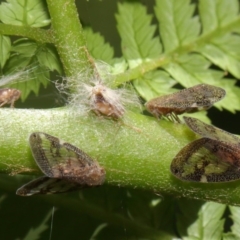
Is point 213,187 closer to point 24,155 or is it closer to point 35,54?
point 24,155

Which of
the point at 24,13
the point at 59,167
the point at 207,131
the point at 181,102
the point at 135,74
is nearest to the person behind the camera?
the point at 59,167

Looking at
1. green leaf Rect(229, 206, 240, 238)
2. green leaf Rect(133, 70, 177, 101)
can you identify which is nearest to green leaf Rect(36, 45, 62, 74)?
green leaf Rect(133, 70, 177, 101)

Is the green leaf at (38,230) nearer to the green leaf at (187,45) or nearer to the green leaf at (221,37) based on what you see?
the green leaf at (187,45)

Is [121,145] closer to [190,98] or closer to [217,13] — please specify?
[190,98]

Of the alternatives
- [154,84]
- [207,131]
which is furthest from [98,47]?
[207,131]

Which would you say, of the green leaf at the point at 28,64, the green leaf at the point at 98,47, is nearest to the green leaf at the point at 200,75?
the green leaf at the point at 98,47

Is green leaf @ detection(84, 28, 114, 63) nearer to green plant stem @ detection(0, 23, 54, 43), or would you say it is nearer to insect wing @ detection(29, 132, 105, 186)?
green plant stem @ detection(0, 23, 54, 43)
